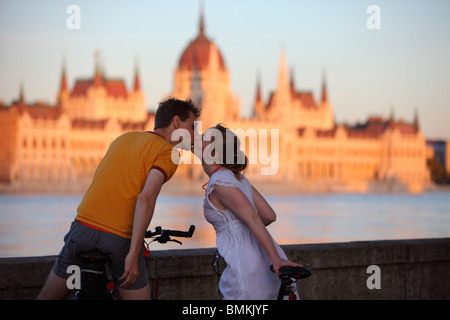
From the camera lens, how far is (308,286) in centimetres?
468

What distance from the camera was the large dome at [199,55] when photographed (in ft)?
344

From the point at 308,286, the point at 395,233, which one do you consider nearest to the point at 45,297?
the point at 308,286

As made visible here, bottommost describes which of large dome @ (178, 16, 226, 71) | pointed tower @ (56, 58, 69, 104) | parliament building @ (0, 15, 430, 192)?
parliament building @ (0, 15, 430, 192)

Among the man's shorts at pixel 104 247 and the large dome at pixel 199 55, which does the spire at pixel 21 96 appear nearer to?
the large dome at pixel 199 55

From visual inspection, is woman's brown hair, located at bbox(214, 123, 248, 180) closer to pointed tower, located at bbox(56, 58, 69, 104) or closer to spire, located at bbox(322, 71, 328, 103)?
pointed tower, located at bbox(56, 58, 69, 104)

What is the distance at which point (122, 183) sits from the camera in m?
2.86

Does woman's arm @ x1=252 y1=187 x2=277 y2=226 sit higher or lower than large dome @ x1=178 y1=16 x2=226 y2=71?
lower

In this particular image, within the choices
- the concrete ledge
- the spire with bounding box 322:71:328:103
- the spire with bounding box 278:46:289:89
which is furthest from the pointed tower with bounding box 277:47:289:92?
the concrete ledge

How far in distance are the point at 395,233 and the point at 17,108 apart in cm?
6572

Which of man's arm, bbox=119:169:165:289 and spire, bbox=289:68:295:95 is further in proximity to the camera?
spire, bbox=289:68:295:95

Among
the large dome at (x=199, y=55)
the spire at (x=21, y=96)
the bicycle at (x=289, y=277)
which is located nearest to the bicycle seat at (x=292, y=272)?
the bicycle at (x=289, y=277)

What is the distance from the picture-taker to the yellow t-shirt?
112 inches

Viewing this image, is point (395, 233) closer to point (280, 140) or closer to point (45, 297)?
point (45, 297)

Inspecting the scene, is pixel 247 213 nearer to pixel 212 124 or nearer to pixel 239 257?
pixel 239 257
